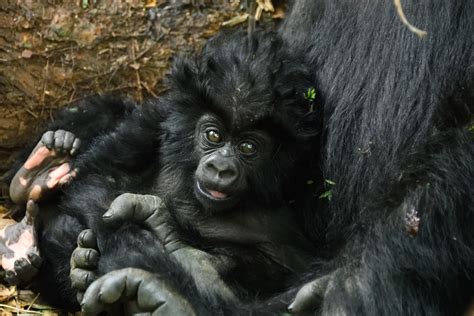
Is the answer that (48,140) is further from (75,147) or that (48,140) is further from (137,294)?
(137,294)

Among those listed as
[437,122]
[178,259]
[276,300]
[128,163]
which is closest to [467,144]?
[437,122]

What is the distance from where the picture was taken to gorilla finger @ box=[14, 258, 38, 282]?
4469mm

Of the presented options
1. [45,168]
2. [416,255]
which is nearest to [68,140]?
[45,168]

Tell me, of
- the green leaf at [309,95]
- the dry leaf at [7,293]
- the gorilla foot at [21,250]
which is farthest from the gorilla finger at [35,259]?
the green leaf at [309,95]

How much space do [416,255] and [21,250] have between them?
6.12ft

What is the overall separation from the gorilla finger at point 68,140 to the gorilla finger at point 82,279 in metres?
0.93

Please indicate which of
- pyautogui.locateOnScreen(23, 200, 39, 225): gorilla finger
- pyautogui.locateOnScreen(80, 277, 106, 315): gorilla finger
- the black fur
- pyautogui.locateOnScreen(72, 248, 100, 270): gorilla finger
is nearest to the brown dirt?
the black fur

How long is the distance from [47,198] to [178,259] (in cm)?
97

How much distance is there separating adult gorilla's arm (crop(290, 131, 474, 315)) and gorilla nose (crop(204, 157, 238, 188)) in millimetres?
644

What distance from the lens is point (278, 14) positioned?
5496 millimetres

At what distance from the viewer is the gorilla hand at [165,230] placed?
4.06 m

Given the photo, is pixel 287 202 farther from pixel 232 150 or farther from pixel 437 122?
pixel 437 122

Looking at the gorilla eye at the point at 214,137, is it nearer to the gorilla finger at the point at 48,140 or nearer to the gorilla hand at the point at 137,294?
the gorilla hand at the point at 137,294

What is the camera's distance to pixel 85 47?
5316 mm
